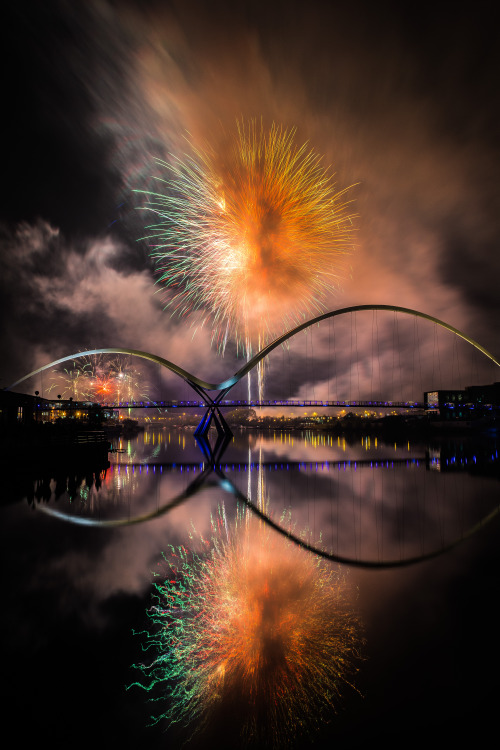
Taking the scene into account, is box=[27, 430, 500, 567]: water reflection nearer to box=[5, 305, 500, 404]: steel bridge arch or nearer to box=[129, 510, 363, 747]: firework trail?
box=[129, 510, 363, 747]: firework trail

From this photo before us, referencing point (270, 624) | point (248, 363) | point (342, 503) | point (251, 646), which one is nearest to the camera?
point (251, 646)

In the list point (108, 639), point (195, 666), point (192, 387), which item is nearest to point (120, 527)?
point (108, 639)

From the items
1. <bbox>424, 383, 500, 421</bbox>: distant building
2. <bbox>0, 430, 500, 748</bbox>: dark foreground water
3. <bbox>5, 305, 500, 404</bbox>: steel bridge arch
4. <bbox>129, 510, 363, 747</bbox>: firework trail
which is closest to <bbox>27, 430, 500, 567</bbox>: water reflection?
<bbox>0, 430, 500, 748</bbox>: dark foreground water

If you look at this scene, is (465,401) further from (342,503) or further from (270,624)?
(270,624)

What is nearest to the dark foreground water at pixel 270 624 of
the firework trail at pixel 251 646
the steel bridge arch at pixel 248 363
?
the firework trail at pixel 251 646

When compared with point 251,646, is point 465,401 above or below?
above

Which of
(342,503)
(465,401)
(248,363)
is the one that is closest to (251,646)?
(342,503)
